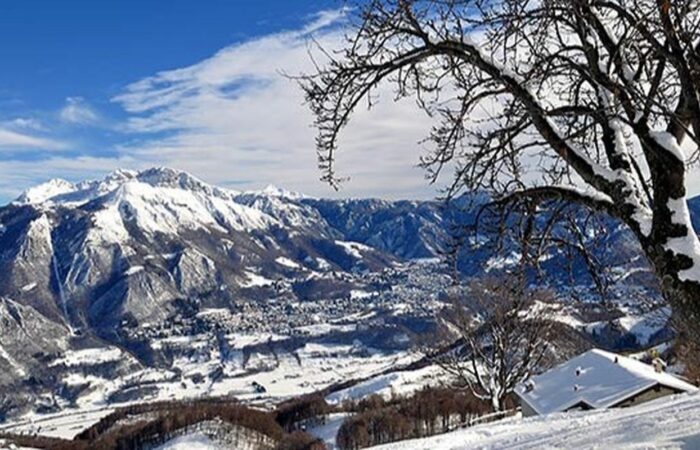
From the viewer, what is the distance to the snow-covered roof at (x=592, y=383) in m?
35.6

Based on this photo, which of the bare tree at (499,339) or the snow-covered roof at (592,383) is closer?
the bare tree at (499,339)

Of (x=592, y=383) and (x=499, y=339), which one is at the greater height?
(x=499, y=339)

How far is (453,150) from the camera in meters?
7.55

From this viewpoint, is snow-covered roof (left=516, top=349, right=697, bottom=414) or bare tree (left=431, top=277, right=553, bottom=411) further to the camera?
snow-covered roof (left=516, top=349, right=697, bottom=414)

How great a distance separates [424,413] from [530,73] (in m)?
99.3

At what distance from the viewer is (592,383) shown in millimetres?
38312

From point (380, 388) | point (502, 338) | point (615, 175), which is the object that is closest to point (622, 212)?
point (615, 175)

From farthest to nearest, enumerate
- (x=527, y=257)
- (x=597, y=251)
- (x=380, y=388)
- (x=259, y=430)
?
1. (x=380, y=388)
2. (x=259, y=430)
3. (x=597, y=251)
4. (x=527, y=257)

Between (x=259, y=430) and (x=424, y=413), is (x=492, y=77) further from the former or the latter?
(x=259, y=430)

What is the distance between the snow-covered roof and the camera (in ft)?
117

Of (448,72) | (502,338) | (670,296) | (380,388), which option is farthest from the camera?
(380,388)

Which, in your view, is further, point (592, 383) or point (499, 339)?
point (592, 383)

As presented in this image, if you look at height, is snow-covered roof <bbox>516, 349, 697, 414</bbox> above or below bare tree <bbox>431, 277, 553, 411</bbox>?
below

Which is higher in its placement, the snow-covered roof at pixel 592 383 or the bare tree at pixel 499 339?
the bare tree at pixel 499 339
